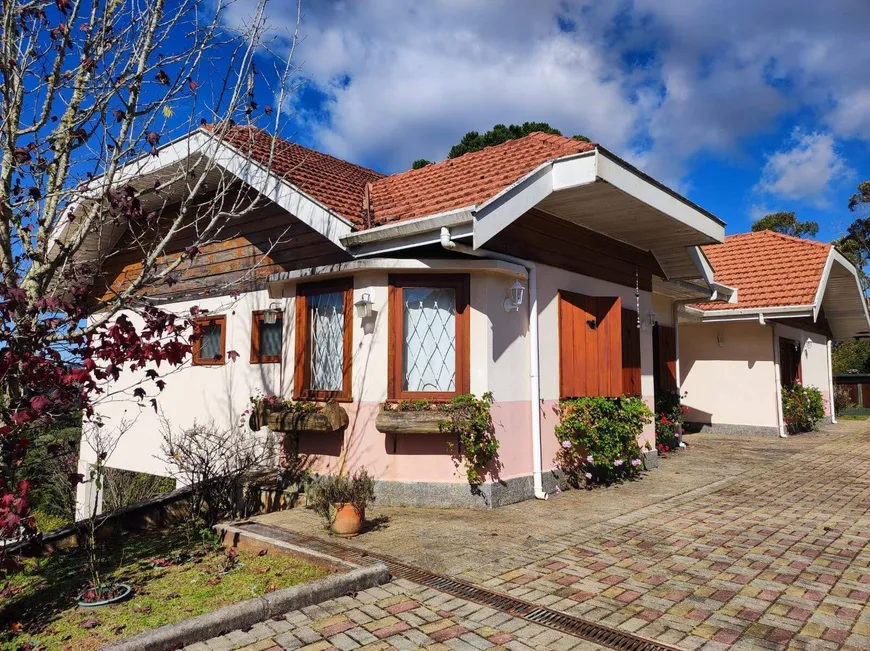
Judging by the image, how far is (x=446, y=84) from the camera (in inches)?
392

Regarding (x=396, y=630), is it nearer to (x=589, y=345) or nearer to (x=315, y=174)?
(x=589, y=345)

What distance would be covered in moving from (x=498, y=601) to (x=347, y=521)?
2.02 metres

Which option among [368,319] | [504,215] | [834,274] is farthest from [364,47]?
[834,274]

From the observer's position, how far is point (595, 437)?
25.2 feet

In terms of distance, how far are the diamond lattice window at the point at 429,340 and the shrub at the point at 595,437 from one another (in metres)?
1.89

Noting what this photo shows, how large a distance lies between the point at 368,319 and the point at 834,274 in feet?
46.0

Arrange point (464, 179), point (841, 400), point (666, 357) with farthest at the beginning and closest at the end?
point (841, 400), point (666, 357), point (464, 179)

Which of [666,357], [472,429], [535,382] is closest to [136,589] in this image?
[472,429]

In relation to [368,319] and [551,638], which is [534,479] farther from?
[551,638]

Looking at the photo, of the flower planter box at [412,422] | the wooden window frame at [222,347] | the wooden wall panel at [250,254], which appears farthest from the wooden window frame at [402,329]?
the wooden window frame at [222,347]

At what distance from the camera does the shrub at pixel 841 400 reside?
837 inches

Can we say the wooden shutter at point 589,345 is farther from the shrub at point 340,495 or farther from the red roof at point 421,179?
the shrub at point 340,495

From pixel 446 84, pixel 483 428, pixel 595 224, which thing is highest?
pixel 446 84

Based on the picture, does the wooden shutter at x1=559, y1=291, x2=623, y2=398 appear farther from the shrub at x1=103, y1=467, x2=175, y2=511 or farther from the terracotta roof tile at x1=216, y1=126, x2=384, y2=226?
the shrub at x1=103, y1=467, x2=175, y2=511
